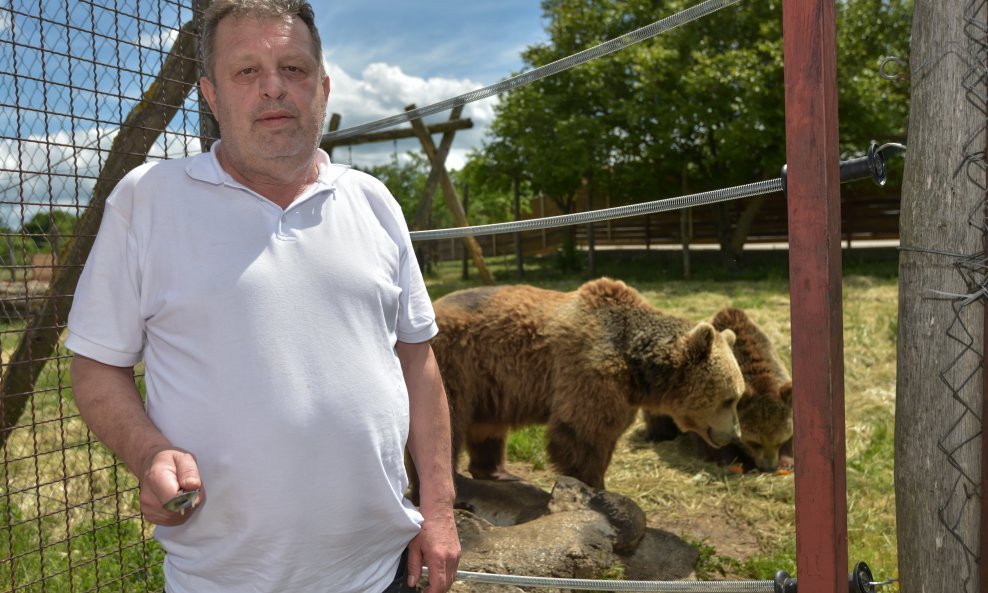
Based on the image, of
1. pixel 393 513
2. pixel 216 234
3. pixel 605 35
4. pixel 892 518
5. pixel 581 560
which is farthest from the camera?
pixel 605 35

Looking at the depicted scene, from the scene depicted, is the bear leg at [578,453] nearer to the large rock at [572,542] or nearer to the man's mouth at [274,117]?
the large rock at [572,542]

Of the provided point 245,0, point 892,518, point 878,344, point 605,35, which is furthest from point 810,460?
point 605,35

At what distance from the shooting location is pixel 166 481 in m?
1.51

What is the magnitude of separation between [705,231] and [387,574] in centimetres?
2276

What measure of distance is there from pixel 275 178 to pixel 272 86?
0.21 meters

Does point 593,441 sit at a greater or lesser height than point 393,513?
lesser

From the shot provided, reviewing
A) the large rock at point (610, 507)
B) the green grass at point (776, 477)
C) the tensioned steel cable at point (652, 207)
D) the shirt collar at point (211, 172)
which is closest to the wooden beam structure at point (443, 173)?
the green grass at point (776, 477)

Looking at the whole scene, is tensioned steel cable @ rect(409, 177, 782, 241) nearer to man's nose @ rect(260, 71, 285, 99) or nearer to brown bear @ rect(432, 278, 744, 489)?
man's nose @ rect(260, 71, 285, 99)

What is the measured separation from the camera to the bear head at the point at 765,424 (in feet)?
19.5

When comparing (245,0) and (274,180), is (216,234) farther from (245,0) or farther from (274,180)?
(245,0)

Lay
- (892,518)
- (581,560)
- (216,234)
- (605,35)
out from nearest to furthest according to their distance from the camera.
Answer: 1. (216,234)
2. (581,560)
3. (892,518)
4. (605,35)

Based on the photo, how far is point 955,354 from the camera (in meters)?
1.87

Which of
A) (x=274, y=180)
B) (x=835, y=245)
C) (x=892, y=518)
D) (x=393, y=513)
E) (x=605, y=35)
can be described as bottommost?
(x=892, y=518)

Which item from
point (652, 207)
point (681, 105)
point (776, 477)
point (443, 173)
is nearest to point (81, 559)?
point (652, 207)
